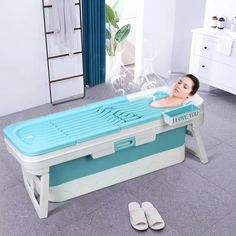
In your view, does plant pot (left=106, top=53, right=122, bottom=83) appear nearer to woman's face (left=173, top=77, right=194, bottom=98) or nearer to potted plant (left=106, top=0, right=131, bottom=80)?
potted plant (left=106, top=0, right=131, bottom=80)

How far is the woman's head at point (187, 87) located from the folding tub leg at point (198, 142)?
251mm

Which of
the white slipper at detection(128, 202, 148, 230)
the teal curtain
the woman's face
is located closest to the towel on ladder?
the teal curtain

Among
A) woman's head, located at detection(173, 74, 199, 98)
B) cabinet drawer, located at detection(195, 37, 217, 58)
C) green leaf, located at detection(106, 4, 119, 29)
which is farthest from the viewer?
green leaf, located at detection(106, 4, 119, 29)

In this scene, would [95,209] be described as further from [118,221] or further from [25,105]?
[25,105]

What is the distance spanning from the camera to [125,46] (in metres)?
5.00

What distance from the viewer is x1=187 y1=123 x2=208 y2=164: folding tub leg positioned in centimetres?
293

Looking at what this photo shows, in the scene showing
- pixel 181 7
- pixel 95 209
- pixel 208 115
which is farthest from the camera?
pixel 181 7

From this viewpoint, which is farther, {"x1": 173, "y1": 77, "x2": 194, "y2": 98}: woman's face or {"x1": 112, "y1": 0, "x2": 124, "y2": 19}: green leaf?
{"x1": 112, "y1": 0, "x2": 124, "y2": 19}: green leaf

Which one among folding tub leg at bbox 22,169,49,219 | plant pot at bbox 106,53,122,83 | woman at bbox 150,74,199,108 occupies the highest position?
woman at bbox 150,74,199,108

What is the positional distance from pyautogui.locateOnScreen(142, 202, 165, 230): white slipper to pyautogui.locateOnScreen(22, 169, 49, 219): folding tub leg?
67cm

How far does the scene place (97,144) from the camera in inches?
98.0

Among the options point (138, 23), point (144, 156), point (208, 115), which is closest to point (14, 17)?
point (138, 23)

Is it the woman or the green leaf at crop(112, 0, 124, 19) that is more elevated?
the green leaf at crop(112, 0, 124, 19)

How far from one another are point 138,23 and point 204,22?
2.62 ft
